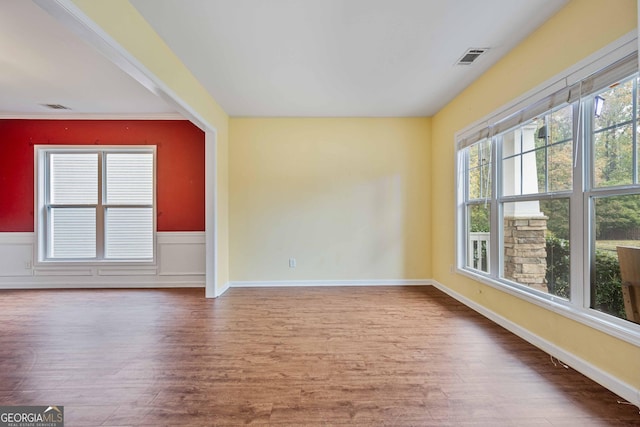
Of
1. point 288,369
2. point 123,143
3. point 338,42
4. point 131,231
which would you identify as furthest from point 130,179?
point 288,369

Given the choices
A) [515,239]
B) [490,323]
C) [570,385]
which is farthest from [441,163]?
[570,385]

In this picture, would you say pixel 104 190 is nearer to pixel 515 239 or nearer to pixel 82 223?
pixel 82 223

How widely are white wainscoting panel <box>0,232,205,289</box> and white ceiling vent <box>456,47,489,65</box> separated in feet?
13.9

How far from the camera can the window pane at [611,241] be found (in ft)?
5.60

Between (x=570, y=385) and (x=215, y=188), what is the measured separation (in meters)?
4.00

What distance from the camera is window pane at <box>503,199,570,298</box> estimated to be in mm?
2184

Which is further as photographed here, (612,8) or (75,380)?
(75,380)

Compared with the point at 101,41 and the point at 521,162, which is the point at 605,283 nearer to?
the point at 521,162

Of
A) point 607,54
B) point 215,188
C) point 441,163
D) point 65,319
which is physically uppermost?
point 607,54

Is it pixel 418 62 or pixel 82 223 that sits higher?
pixel 418 62

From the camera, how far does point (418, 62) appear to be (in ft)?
9.13

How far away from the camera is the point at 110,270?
4.37 meters

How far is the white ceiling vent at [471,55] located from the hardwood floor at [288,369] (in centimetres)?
270

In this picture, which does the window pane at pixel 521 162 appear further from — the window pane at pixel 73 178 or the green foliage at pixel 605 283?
the window pane at pixel 73 178
